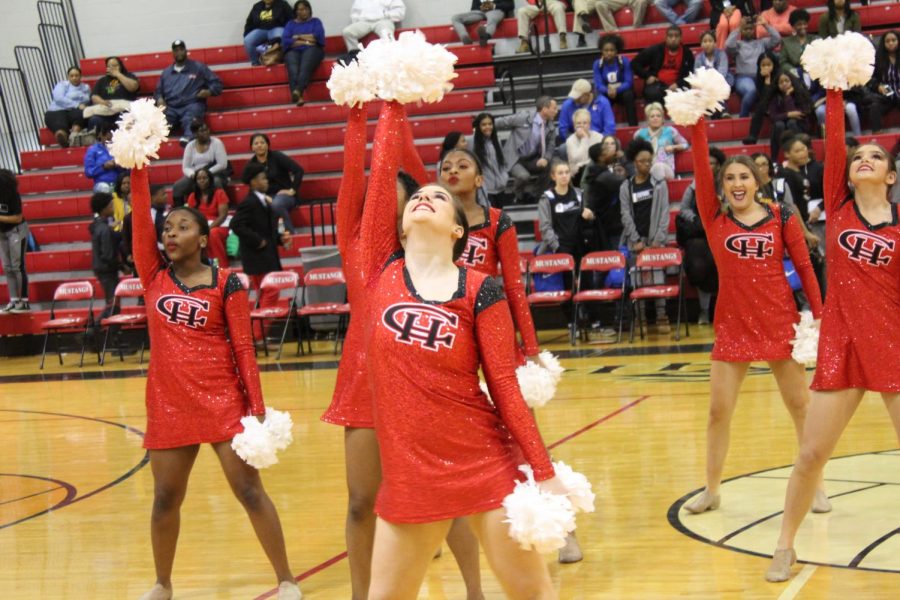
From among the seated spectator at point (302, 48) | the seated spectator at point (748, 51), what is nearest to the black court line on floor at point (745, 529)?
the seated spectator at point (748, 51)

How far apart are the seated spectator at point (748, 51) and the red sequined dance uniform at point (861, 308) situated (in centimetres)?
967

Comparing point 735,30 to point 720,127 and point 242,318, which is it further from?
point 242,318

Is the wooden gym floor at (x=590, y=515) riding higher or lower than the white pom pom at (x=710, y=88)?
lower

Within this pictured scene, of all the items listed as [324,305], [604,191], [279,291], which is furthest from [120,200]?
[604,191]

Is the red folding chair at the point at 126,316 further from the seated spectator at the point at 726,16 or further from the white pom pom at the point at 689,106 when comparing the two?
the white pom pom at the point at 689,106

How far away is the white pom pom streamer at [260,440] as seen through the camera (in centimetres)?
419

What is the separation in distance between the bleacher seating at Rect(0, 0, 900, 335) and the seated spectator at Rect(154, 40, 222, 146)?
1.34ft

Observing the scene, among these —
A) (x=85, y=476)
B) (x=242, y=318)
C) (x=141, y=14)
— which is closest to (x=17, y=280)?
(x=141, y=14)

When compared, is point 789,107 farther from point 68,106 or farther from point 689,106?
point 68,106

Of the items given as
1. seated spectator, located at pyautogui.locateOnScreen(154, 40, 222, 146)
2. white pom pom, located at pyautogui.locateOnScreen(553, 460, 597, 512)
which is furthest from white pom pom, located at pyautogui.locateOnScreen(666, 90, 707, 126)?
seated spectator, located at pyautogui.locateOnScreen(154, 40, 222, 146)

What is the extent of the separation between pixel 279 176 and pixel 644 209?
15.7ft

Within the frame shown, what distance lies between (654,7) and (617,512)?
11438mm

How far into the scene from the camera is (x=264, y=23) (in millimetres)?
16578

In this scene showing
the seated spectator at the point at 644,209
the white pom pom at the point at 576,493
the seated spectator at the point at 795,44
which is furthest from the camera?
the seated spectator at the point at 795,44
